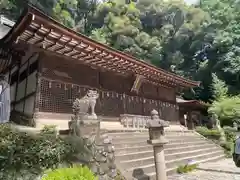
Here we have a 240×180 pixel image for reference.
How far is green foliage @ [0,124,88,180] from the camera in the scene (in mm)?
4520

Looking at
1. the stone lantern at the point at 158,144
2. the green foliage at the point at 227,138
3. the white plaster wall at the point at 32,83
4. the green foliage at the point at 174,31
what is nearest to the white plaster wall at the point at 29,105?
the white plaster wall at the point at 32,83

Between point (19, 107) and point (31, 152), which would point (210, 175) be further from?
point (19, 107)

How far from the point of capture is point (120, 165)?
622cm

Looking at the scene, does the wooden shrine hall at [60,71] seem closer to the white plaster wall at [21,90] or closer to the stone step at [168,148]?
the white plaster wall at [21,90]

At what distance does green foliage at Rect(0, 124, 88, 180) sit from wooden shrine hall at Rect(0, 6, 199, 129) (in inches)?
149

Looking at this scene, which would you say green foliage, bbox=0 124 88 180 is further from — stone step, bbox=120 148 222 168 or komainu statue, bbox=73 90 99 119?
stone step, bbox=120 148 222 168

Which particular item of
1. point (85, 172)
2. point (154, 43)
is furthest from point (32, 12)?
point (154, 43)

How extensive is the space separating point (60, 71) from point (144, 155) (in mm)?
5276

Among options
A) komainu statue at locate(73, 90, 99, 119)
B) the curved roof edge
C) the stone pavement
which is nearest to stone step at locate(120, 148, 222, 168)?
the stone pavement

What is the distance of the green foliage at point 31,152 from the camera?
4.52 metres

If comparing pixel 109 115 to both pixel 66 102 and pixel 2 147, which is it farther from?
pixel 2 147

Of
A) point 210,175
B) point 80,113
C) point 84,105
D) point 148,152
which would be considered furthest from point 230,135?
point 80,113

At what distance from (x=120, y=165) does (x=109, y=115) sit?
5.62 metres

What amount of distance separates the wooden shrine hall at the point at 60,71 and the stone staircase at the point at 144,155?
3020 mm
